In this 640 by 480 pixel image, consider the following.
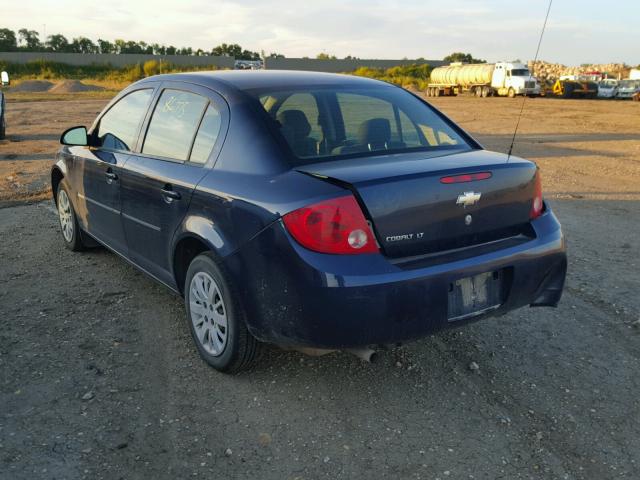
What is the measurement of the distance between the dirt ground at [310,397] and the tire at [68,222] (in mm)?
541

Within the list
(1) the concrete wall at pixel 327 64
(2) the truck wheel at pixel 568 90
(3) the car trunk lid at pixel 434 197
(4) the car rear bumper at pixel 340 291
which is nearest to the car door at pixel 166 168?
(4) the car rear bumper at pixel 340 291

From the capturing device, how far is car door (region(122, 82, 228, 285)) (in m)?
3.66

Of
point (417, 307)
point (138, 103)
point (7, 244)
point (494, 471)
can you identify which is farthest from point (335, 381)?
point (7, 244)

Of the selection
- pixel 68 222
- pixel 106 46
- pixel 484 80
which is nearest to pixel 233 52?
pixel 106 46

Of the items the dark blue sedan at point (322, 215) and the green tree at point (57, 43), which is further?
the green tree at point (57, 43)

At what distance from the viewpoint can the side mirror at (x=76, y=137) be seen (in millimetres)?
4992

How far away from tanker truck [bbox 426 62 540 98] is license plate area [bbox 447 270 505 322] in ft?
136

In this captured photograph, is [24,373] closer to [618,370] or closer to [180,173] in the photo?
[180,173]

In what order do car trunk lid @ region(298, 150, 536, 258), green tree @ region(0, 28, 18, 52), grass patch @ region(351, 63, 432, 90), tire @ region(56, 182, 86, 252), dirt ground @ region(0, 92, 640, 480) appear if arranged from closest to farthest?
dirt ground @ region(0, 92, 640, 480)
car trunk lid @ region(298, 150, 536, 258)
tire @ region(56, 182, 86, 252)
grass patch @ region(351, 63, 432, 90)
green tree @ region(0, 28, 18, 52)

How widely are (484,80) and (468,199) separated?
48.3 meters

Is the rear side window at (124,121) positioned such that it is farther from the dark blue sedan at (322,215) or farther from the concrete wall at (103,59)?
the concrete wall at (103,59)

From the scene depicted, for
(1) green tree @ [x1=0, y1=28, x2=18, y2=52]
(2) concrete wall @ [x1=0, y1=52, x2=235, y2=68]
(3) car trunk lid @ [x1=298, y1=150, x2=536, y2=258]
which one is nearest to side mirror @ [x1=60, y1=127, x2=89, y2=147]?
(3) car trunk lid @ [x1=298, y1=150, x2=536, y2=258]

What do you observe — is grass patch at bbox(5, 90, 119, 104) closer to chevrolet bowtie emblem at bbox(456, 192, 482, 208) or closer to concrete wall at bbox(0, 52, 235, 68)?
concrete wall at bbox(0, 52, 235, 68)

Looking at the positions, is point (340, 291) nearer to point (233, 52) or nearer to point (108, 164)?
point (108, 164)
